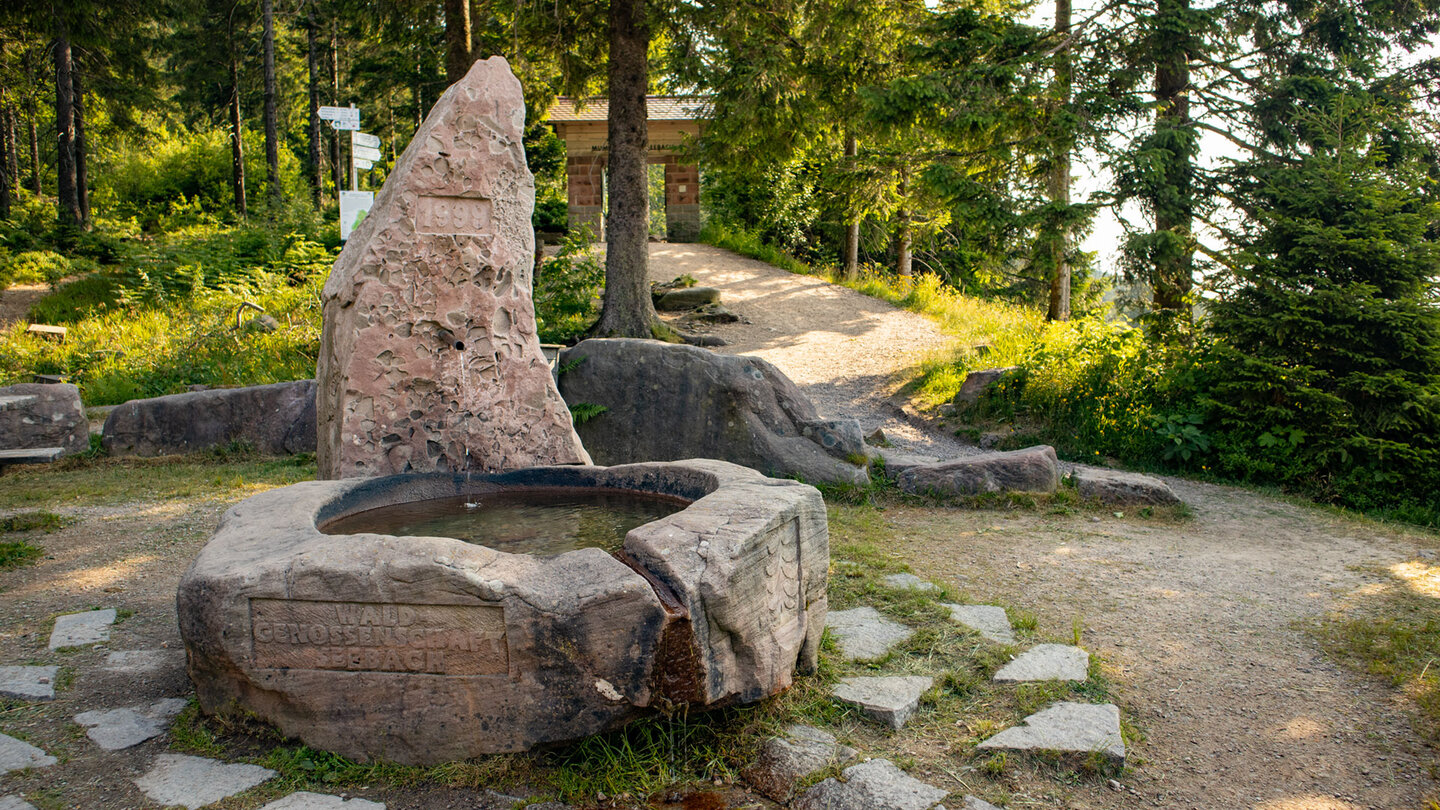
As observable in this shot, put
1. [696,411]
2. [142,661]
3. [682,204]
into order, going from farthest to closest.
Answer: [682,204]
[696,411]
[142,661]

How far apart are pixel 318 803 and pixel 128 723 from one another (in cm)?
102

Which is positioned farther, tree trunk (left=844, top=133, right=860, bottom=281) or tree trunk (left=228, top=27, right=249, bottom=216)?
tree trunk (left=228, top=27, right=249, bottom=216)

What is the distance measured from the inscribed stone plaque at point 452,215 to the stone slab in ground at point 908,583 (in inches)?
115

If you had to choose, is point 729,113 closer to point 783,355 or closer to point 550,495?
point 783,355

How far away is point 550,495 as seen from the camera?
4668mm

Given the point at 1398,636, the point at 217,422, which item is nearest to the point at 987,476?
the point at 1398,636

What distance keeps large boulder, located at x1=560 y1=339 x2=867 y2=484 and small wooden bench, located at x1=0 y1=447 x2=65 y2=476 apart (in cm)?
466

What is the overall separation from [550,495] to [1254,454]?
6291mm

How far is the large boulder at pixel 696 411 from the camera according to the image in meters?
7.05

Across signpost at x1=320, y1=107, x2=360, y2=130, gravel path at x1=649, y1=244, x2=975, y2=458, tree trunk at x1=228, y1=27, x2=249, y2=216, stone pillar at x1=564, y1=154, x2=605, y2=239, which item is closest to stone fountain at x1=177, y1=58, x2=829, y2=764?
gravel path at x1=649, y1=244, x2=975, y2=458

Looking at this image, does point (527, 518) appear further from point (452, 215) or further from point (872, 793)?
point (872, 793)

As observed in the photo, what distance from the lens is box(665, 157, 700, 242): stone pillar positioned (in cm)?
2298

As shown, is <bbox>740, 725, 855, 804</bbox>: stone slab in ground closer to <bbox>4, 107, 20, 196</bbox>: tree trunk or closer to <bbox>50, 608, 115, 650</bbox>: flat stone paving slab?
<bbox>50, 608, 115, 650</bbox>: flat stone paving slab

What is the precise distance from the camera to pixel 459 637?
2936mm
